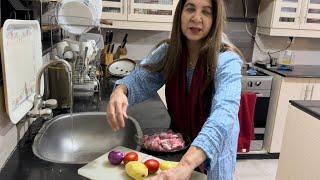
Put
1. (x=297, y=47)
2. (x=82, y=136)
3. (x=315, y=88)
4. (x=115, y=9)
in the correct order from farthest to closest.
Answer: (x=297, y=47)
(x=315, y=88)
(x=115, y=9)
(x=82, y=136)

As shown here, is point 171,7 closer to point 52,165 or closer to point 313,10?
point 313,10

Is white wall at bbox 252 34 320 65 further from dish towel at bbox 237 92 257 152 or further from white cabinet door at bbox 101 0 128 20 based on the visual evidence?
white cabinet door at bbox 101 0 128 20

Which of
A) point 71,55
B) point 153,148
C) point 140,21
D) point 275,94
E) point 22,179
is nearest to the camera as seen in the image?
point 22,179

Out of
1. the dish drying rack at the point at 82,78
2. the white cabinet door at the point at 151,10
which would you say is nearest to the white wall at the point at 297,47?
the white cabinet door at the point at 151,10

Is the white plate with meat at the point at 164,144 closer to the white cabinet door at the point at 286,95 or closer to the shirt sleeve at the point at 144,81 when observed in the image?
the shirt sleeve at the point at 144,81

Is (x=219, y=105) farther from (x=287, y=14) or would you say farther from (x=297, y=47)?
(x=297, y=47)

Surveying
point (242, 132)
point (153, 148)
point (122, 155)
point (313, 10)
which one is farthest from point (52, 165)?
point (313, 10)

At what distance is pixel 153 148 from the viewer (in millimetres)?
1000

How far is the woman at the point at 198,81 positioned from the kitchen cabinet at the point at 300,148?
79 centimetres

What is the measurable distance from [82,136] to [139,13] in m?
1.47

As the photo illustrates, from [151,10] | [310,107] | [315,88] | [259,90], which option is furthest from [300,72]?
[151,10]

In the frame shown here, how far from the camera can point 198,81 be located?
1.12 m

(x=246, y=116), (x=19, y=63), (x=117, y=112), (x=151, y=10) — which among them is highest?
(x=151, y=10)

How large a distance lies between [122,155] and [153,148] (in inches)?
5.8
